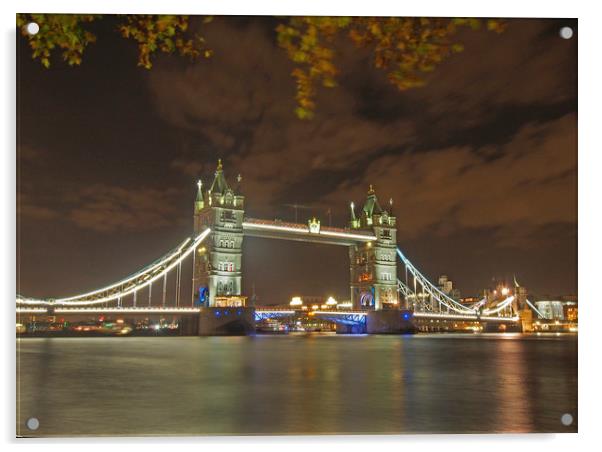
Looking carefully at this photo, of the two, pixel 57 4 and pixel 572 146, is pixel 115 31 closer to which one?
pixel 57 4

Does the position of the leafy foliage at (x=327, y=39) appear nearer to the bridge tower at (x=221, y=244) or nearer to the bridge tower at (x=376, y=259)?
the bridge tower at (x=221, y=244)

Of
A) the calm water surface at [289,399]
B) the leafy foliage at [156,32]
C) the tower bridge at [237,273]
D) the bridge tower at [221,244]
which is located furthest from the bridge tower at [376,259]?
the leafy foliage at [156,32]

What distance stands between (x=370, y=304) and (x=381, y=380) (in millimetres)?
39199

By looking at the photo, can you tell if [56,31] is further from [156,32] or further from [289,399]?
[289,399]

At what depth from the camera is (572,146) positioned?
8719mm

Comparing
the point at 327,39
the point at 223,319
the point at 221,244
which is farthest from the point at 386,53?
the point at 221,244

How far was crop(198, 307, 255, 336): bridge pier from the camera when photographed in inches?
1419

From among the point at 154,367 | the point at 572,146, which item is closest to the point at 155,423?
the point at 572,146

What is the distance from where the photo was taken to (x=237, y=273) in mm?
39938

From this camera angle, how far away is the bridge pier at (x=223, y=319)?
Result: 118 ft

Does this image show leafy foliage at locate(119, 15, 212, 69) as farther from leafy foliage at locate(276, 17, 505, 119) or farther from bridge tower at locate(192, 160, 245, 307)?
bridge tower at locate(192, 160, 245, 307)

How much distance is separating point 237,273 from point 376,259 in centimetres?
1295

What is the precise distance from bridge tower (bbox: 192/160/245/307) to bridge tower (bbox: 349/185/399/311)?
11.8 metres

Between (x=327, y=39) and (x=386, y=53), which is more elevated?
(x=327, y=39)
